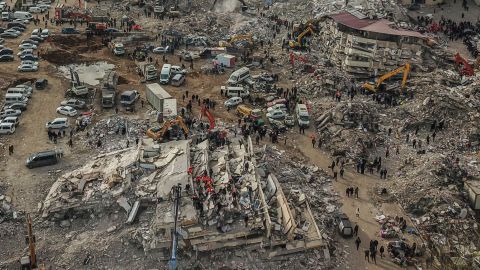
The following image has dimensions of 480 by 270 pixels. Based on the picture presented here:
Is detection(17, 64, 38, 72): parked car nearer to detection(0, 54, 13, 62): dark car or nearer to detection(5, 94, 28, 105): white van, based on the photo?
detection(0, 54, 13, 62): dark car

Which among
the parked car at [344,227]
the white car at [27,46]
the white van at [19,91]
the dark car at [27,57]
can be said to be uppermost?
the white car at [27,46]

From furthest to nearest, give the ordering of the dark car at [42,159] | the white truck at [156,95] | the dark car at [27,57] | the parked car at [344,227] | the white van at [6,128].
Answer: the dark car at [27,57], the white truck at [156,95], the white van at [6,128], the dark car at [42,159], the parked car at [344,227]

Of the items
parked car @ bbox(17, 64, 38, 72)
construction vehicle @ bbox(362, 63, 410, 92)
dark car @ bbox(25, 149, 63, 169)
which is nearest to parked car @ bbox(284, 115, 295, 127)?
construction vehicle @ bbox(362, 63, 410, 92)

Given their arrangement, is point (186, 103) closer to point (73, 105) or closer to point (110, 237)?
point (73, 105)

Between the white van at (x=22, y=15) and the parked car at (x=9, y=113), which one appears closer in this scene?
the parked car at (x=9, y=113)

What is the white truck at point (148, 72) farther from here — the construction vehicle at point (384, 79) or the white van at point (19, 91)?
the construction vehicle at point (384, 79)

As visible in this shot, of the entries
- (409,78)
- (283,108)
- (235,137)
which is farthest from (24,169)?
(409,78)

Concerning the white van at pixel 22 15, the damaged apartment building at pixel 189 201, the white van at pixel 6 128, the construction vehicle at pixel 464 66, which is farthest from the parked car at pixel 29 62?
→ the construction vehicle at pixel 464 66

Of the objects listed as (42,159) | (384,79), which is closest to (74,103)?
(42,159)
